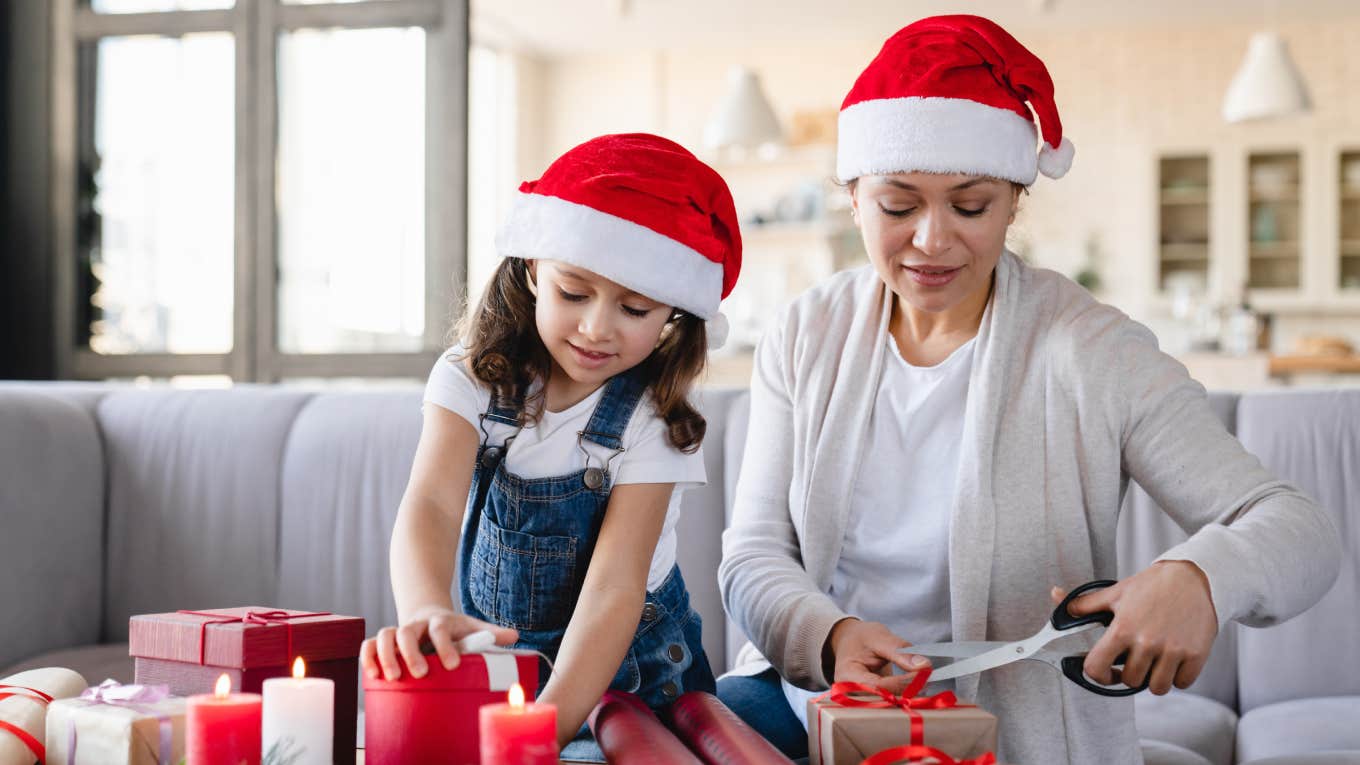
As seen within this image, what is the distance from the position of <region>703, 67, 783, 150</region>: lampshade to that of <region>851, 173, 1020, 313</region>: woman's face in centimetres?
438

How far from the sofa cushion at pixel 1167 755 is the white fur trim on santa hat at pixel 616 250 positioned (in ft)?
2.71

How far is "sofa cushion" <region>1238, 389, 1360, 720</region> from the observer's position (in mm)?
1861

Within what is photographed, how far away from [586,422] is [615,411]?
35 mm

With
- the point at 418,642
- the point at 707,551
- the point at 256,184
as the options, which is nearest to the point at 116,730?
the point at 418,642

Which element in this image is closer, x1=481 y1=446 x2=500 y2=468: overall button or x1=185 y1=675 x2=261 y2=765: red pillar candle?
x1=185 y1=675 x2=261 y2=765: red pillar candle

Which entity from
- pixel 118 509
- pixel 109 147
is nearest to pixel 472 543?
pixel 118 509

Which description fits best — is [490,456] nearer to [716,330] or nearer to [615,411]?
[615,411]

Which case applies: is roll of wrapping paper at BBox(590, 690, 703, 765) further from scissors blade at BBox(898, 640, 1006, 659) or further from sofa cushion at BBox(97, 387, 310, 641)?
sofa cushion at BBox(97, 387, 310, 641)

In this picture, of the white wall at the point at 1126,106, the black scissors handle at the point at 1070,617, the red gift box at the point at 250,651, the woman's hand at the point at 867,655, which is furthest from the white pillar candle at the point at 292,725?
the white wall at the point at 1126,106

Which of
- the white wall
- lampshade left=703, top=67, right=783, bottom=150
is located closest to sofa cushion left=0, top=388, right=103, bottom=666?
Result: lampshade left=703, top=67, right=783, bottom=150

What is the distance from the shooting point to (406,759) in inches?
37.9

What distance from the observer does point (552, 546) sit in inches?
55.0

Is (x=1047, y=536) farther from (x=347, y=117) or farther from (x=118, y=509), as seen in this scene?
(x=347, y=117)

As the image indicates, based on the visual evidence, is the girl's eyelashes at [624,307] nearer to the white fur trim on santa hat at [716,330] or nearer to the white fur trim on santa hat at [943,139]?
the white fur trim on santa hat at [716,330]
